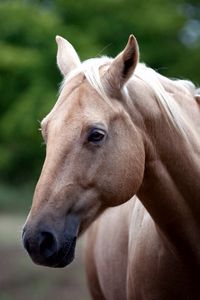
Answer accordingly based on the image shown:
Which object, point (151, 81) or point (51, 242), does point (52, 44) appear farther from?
point (51, 242)

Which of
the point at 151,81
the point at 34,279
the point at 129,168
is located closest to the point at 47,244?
the point at 129,168

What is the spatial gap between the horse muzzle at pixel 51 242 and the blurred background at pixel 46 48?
32.6 feet

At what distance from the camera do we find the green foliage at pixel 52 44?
1570 centimetres

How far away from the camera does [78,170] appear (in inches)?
173

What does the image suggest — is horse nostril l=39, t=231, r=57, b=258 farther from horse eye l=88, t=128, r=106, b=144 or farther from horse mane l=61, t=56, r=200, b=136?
horse mane l=61, t=56, r=200, b=136

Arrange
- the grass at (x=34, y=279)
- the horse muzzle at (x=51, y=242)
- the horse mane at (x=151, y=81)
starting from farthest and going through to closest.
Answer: the grass at (x=34, y=279) < the horse mane at (x=151, y=81) < the horse muzzle at (x=51, y=242)

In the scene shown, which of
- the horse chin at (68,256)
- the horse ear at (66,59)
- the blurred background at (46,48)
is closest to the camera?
the horse chin at (68,256)

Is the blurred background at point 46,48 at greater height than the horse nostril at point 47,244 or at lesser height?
lesser

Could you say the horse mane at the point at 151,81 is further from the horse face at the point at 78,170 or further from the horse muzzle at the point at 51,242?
the horse muzzle at the point at 51,242

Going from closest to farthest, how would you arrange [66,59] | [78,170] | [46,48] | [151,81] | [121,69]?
[78,170] < [121,69] < [151,81] < [66,59] < [46,48]

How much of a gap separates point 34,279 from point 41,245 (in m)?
7.64

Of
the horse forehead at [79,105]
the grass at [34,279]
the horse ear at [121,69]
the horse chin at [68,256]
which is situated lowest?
the grass at [34,279]

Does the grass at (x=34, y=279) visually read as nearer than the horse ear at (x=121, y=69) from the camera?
No

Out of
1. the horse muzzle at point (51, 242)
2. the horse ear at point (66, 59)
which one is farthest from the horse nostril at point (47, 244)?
the horse ear at point (66, 59)
